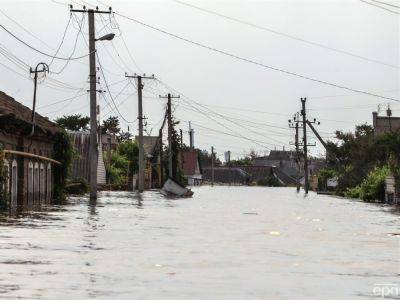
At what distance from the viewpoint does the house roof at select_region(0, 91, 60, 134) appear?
25797 mm

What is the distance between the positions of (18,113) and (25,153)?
71.5 inches

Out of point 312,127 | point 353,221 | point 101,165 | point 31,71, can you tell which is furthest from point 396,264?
point 312,127

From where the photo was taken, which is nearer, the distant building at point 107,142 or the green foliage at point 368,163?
the green foliage at point 368,163

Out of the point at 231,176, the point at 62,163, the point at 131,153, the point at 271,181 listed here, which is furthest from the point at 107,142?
the point at 231,176

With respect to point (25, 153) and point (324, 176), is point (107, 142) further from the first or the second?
point (25, 153)

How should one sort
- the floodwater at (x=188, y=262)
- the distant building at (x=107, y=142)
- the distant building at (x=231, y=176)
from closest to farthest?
the floodwater at (x=188, y=262)
the distant building at (x=107, y=142)
the distant building at (x=231, y=176)

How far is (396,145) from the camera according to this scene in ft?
176

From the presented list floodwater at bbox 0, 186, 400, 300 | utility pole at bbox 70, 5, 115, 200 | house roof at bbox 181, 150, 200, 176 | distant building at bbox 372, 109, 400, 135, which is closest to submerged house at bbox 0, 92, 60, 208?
utility pole at bbox 70, 5, 115, 200

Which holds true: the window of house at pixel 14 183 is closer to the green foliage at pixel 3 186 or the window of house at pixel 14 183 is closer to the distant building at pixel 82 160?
the green foliage at pixel 3 186

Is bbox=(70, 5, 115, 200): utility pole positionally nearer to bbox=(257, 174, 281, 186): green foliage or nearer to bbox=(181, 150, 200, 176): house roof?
bbox=(181, 150, 200, 176): house roof

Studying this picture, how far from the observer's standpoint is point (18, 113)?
28797 millimetres

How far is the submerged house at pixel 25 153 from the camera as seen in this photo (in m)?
27.2

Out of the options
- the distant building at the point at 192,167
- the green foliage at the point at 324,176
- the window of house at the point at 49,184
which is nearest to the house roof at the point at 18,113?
the window of house at the point at 49,184

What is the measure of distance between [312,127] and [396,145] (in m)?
33.8
